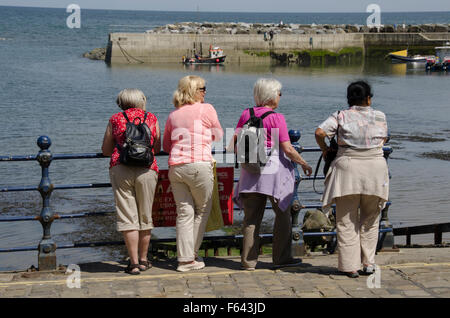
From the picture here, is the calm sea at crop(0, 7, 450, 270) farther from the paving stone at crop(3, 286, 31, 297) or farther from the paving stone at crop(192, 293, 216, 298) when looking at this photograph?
the paving stone at crop(192, 293, 216, 298)

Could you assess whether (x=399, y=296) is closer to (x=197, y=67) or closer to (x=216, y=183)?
(x=216, y=183)

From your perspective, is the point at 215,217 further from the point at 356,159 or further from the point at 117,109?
the point at 117,109

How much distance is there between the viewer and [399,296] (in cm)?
537

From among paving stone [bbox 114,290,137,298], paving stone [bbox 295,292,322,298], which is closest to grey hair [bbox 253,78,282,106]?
paving stone [bbox 295,292,322,298]

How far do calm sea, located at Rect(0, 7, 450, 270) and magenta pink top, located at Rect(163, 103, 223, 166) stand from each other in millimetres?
6311

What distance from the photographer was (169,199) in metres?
6.34

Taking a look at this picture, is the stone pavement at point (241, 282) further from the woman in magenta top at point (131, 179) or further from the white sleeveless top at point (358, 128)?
the white sleeveless top at point (358, 128)

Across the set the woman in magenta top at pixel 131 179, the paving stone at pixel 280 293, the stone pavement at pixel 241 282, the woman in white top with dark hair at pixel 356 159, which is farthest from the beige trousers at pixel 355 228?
the woman in magenta top at pixel 131 179

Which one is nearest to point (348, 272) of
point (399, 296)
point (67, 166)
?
point (399, 296)

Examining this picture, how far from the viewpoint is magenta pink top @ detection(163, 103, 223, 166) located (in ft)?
19.1

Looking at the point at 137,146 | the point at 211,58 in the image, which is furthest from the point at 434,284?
the point at 211,58

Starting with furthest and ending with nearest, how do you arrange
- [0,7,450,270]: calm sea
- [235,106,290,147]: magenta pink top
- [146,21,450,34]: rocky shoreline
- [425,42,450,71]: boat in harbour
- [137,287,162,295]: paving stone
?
[146,21,450,34]: rocky shoreline → [425,42,450,71]: boat in harbour → [0,7,450,270]: calm sea → [235,106,290,147]: magenta pink top → [137,287,162,295]: paving stone

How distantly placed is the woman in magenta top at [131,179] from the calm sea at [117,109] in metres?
5.96

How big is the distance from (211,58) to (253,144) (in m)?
54.7
